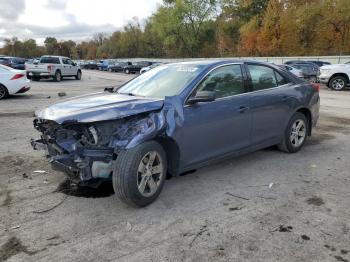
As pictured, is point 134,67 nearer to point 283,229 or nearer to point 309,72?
point 309,72

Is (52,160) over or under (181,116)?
under

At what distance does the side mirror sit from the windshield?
20 centimetres

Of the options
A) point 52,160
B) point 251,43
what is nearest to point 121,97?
point 52,160

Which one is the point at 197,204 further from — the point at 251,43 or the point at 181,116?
the point at 251,43

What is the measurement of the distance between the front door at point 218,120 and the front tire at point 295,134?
1.10m

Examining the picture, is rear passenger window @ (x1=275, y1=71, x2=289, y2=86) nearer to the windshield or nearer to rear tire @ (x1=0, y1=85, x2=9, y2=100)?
the windshield

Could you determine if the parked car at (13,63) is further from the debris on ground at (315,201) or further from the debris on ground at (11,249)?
the debris on ground at (315,201)

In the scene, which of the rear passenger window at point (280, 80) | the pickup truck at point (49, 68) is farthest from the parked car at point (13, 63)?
the rear passenger window at point (280, 80)

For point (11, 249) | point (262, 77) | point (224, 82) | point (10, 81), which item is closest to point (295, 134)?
point (262, 77)

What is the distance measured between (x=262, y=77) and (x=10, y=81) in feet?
37.2

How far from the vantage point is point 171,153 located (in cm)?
465

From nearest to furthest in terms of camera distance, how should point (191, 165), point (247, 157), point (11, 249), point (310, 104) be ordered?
point (11, 249) → point (191, 165) → point (247, 157) → point (310, 104)

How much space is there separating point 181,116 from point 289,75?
112 inches

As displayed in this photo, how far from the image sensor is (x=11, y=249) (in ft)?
11.5
